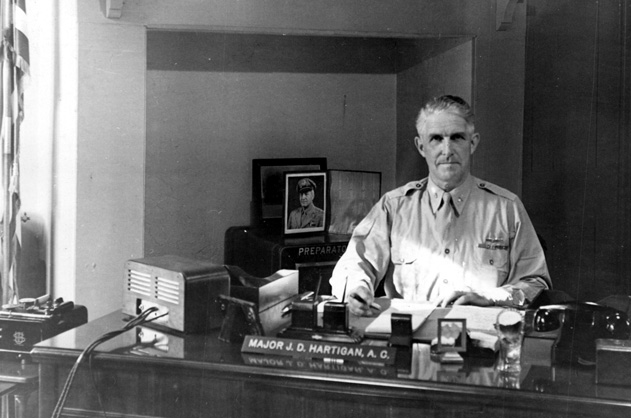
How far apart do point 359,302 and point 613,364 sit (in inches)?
27.4

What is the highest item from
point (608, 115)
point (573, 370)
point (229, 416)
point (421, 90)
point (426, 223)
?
point (421, 90)

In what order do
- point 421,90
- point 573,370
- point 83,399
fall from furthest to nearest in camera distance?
point 421,90 < point 83,399 < point 573,370

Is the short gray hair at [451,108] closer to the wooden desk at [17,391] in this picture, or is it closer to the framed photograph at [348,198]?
the framed photograph at [348,198]

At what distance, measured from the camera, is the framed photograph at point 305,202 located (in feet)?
12.0

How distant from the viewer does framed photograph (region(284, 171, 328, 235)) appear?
3643 millimetres

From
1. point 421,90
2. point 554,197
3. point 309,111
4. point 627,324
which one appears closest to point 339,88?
point 309,111

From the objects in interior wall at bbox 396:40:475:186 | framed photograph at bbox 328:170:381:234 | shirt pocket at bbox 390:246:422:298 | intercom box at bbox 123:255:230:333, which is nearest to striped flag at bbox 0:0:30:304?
intercom box at bbox 123:255:230:333

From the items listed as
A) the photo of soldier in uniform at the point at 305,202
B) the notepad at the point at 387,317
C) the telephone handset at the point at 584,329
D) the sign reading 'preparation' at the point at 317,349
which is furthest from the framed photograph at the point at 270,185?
the telephone handset at the point at 584,329

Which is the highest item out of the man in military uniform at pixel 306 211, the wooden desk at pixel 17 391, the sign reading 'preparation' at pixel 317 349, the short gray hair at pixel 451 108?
the short gray hair at pixel 451 108

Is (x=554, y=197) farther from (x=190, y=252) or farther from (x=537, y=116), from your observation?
(x=190, y=252)

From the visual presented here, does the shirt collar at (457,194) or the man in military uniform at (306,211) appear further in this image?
the man in military uniform at (306,211)

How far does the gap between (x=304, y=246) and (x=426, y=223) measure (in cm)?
95

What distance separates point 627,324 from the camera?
147 cm

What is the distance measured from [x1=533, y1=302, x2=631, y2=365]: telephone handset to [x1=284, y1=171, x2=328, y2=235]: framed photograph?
2210 mm
